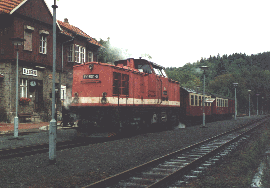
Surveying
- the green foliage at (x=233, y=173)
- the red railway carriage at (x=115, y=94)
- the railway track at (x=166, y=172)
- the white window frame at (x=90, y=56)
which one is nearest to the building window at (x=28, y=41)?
the white window frame at (x=90, y=56)

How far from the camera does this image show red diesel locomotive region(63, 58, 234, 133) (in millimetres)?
13312

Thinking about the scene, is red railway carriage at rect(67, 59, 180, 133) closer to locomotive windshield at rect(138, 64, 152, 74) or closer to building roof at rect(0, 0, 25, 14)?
locomotive windshield at rect(138, 64, 152, 74)

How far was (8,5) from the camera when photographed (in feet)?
71.5

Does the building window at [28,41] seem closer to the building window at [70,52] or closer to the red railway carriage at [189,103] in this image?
the building window at [70,52]

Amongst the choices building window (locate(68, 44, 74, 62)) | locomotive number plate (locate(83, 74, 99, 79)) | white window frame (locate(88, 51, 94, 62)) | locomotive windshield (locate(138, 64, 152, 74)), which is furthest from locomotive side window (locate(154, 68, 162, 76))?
white window frame (locate(88, 51, 94, 62))

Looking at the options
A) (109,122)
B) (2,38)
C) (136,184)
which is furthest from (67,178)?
(2,38)

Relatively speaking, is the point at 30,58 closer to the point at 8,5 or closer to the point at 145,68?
the point at 8,5

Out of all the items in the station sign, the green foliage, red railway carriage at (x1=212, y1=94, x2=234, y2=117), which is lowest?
the green foliage

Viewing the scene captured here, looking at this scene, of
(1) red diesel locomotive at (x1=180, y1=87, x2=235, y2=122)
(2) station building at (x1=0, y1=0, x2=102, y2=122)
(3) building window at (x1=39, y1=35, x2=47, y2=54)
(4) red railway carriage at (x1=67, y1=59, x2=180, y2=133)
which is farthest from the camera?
(1) red diesel locomotive at (x1=180, y1=87, x2=235, y2=122)

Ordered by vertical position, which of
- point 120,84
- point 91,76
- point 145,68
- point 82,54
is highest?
point 82,54

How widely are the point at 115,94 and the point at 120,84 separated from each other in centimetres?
66

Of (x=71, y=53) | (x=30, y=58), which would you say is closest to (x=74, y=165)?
(x=30, y=58)

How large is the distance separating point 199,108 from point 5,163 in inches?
906

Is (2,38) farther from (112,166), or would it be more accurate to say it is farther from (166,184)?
(166,184)
